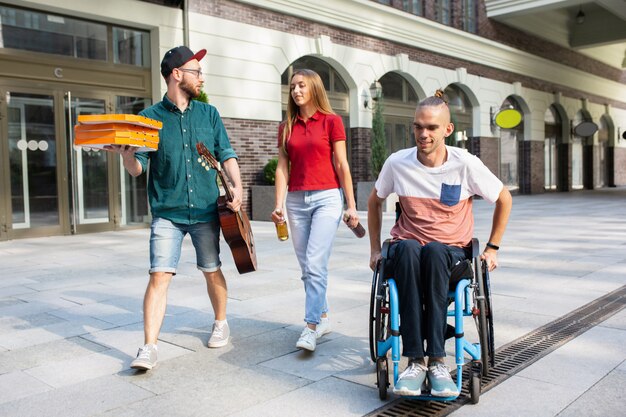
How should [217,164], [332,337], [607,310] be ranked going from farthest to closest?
[607,310] → [332,337] → [217,164]

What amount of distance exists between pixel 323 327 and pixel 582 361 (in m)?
1.56

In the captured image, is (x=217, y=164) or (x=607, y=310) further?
(x=607, y=310)

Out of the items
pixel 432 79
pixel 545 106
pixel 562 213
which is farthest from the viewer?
pixel 545 106

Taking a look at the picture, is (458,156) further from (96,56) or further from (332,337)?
(96,56)

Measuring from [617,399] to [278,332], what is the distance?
214 centimetres

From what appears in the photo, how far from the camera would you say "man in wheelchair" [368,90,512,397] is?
9.58 ft

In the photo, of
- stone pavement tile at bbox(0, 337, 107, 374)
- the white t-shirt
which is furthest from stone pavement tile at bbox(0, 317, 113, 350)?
the white t-shirt

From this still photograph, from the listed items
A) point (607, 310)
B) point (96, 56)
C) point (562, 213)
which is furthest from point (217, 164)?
point (562, 213)

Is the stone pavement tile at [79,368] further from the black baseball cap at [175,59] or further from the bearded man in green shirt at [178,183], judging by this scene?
the black baseball cap at [175,59]

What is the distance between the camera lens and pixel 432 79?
19.3 m

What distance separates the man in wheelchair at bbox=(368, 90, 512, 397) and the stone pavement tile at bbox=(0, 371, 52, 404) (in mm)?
1855

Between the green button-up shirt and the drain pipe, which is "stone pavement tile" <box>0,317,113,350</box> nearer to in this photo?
the green button-up shirt

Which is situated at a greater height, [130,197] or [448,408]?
[130,197]

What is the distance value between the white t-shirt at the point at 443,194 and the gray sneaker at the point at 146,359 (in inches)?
59.3
